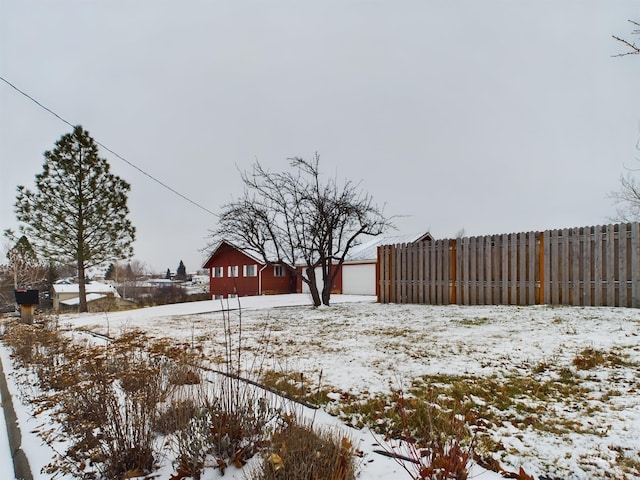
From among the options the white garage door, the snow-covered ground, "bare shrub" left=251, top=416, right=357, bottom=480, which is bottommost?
the white garage door

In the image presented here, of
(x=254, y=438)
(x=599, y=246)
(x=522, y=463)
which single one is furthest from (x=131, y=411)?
(x=599, y=246)

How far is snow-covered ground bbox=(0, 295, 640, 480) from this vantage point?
228 centimetres

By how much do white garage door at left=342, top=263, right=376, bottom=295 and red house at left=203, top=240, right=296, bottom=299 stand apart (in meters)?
4.30

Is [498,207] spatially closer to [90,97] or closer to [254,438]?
[90,97]

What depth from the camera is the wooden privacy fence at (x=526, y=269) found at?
7965 millimetres

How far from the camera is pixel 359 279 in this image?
926 inches

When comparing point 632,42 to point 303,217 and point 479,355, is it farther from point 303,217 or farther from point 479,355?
point 303,217

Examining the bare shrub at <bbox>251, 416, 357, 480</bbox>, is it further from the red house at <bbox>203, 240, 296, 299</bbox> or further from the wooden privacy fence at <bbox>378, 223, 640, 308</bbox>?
the red house at <bbox>203, 240, 296, 299</bbox>

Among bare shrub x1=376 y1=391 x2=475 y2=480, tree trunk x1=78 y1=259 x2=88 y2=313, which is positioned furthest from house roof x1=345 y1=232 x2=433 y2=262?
bare shrub x1=376 y1=391 x2=475 y2=480

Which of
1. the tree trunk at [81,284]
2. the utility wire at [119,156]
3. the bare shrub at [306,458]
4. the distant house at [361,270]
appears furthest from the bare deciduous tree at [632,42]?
the distant house at [361,270]

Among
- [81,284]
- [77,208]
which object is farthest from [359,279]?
[77,208]

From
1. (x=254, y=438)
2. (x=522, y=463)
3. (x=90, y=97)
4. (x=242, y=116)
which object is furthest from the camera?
(x=242, y=116)

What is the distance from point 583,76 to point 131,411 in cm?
1143

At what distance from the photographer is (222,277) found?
28.9 m
